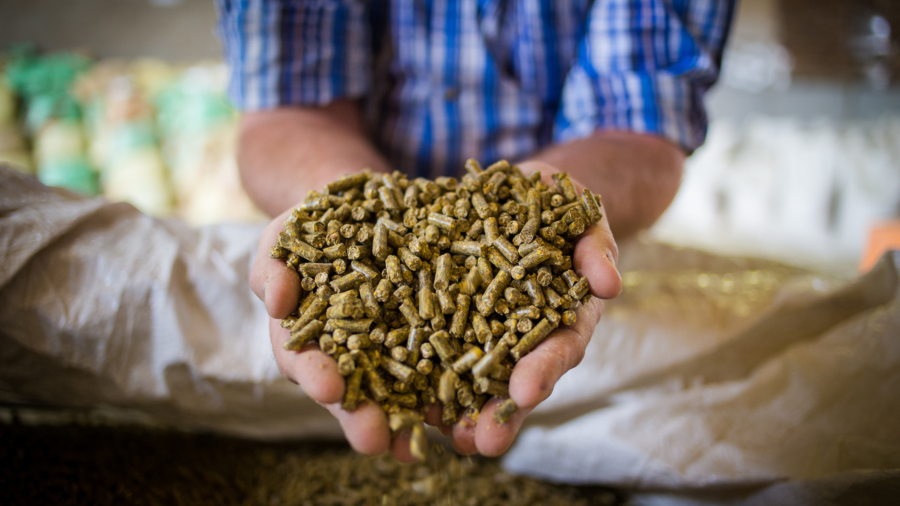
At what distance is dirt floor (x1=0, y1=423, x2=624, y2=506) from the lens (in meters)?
1.31

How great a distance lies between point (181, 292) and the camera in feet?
4.99

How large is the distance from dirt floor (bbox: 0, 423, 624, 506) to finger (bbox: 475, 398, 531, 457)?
1.80ft

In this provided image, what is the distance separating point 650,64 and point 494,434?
4.73 ft

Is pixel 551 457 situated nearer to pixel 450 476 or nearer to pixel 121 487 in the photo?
pixel 450 476

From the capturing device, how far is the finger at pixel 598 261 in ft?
3.21

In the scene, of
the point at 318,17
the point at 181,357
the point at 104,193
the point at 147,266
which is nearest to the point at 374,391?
the point at 181,357

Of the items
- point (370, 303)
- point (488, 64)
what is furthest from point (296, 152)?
point (370, 303)

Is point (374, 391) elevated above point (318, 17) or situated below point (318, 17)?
below

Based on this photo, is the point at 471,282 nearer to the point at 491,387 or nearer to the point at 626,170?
the point at 491,387

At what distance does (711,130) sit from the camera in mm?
4312

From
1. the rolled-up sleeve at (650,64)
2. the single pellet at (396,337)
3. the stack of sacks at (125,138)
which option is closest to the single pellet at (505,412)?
the single pellet at (396,337)

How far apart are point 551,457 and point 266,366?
916mm

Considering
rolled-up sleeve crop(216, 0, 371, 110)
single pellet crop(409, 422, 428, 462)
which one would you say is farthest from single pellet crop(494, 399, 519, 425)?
rolled-up sleeve crop(216, 0, 371, 110)

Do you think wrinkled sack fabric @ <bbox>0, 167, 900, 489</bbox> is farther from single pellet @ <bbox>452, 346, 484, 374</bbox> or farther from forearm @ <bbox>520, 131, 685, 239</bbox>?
single pellet @ <bbox>452, 346, 484, 374</bbox>
